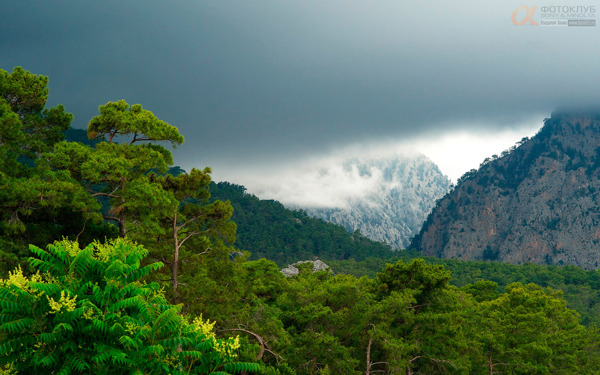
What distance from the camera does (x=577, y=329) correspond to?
142 feet

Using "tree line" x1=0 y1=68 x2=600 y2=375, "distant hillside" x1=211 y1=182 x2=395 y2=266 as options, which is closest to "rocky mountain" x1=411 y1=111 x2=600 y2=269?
"distant hillside" x1=211 y1=182 x2=395 y2=266

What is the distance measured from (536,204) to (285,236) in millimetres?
86345

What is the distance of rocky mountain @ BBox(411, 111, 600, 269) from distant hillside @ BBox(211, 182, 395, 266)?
42223mm

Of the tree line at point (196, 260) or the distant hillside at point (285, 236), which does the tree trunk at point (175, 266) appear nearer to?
the tree line at point (196, 260)

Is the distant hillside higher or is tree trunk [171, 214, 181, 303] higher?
the distant hillside

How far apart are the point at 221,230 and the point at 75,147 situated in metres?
8.53

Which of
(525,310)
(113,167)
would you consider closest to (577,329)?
(525,310)

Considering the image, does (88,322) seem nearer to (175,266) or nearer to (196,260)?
(175,266)

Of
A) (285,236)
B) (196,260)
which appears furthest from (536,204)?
(196,260)

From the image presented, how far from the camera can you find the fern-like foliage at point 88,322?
30.3 ft

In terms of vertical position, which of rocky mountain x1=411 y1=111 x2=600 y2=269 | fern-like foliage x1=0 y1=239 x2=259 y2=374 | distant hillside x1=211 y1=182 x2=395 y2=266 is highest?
rocky mountain x1=411 y1=111 x2=600 y2=269

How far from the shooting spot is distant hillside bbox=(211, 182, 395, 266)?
144m

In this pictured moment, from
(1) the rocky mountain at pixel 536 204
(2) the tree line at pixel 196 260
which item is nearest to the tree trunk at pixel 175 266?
(2) the tree line at pixel 196 260

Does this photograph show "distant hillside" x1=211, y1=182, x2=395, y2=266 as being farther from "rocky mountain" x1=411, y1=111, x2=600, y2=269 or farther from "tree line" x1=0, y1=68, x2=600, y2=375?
"tree line" x1=0, y1=68, x2=600, y2=375
